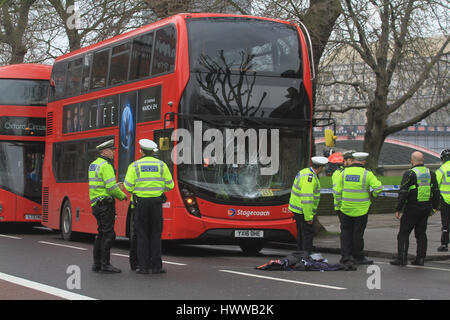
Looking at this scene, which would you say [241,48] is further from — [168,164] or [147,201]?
[147,201]

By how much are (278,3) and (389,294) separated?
10118 mm

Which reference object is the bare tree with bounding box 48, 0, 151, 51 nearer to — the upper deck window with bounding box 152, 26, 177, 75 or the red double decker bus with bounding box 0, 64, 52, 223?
the red double decker bus with bounding box 0, 64, 52, 223

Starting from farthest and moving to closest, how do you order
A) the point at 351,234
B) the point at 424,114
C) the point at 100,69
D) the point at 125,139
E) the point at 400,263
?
the point at 424,114
the point at 100,69
the point at 125,139
the point at 400,263
the point at 351,234

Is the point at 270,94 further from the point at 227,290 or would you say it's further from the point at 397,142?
the point at 397,142

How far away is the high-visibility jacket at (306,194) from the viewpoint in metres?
12.2

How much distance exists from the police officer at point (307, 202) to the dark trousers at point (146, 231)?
2.39m

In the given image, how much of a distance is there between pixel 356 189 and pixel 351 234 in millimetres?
714

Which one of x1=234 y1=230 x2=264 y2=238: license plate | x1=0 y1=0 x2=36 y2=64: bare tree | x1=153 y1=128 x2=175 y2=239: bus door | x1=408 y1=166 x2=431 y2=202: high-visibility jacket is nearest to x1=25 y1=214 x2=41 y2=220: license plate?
x1=153 y1=128 x2=175 y2=239: bus door

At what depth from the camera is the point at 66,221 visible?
62.0 ft

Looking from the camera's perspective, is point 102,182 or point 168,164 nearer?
point 102,182

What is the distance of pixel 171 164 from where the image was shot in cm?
1418

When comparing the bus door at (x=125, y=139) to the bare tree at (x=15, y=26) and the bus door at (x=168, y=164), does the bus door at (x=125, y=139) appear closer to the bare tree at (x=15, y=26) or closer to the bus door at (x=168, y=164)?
the bus door at (x=168, y=164)

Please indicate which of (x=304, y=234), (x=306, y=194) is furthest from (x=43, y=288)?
(x=306, y=194)

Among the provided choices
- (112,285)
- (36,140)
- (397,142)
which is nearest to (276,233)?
(112,285)
